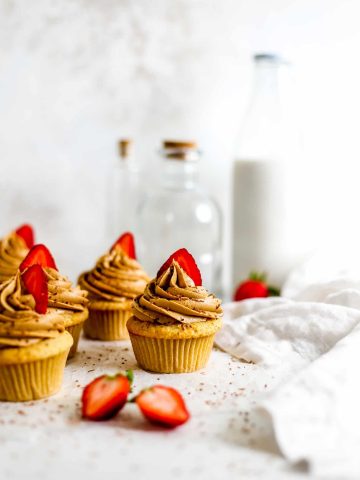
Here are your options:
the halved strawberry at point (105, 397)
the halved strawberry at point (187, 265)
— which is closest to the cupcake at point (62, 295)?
the halved strawberry at point (187, 265)

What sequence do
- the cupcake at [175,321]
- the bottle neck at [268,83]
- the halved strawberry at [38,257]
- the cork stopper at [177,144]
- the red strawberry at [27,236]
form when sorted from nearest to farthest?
the cupcake at [175,321] < the halved strawberry at [38,257] < the red strawberry at [27,236] < the cork stopper at [177,144] < the bottle neck at [268,83]

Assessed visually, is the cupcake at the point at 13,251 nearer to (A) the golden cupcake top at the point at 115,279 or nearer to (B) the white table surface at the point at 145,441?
(A) the golden cupcake top at the point at 115,279

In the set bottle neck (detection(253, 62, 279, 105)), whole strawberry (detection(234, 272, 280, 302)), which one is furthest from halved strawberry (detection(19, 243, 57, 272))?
bottle neck (detection(253, 62, 279, 105))

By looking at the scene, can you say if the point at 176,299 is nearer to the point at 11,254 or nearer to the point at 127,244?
the point at 127,244

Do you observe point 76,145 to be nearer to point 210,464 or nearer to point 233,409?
point 233,409

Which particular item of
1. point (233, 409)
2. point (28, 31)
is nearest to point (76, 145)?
point (28, 31)

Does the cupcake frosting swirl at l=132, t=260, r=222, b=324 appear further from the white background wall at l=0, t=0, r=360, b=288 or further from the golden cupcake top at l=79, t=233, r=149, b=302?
the white background wall at l=0, t=0, r=360, b=288

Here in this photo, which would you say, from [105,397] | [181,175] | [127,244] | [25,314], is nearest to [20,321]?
[25,314]
